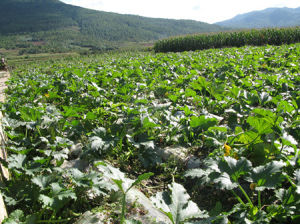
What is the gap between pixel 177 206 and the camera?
1.48m

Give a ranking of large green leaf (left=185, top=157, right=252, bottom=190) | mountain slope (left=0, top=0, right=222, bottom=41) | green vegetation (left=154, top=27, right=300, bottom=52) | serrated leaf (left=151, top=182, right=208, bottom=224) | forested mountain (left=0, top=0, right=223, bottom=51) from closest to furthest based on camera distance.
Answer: serrated leaf (left=151, top=182, right=208, bottom=224) → large green leaf (left=185, top=157, right=252, bottom=190) → green vegetation (left=154, top=27, right=300, bottom=52) → forested mountain (left=0, top=0, right=223, bottom=51) → mountain slope (left=0, top=0, right=222, bottom=41)

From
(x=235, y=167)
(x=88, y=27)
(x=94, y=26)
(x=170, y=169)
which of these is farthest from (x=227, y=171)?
(x=94, y=26)

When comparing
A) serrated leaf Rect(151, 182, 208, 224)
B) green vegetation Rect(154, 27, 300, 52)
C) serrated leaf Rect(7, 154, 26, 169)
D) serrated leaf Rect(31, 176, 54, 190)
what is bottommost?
serrated leaf Rect(151, 182, 208, 224)

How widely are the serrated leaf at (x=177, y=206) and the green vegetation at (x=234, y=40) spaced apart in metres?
21.9

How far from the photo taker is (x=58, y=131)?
265cm

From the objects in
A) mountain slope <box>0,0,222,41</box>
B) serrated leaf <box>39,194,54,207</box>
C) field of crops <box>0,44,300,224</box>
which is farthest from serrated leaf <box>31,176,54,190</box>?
mountain slope <box>0,0,222,41</box>

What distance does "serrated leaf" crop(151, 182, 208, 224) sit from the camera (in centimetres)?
142

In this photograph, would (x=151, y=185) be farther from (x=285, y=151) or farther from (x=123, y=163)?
(x=285, y=151)

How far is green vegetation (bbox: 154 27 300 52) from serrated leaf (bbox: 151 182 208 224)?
71.8 ft

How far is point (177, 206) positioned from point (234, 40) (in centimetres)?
2270

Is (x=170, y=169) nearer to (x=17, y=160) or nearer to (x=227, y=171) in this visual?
(x=227, y=171)

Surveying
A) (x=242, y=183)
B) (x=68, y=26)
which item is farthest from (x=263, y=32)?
(x=68, y=26)

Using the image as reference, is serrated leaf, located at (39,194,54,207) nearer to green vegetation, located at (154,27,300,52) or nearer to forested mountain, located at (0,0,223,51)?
green vegetation, located at (154,27,300,52)

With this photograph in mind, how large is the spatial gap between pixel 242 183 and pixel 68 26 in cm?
19172
